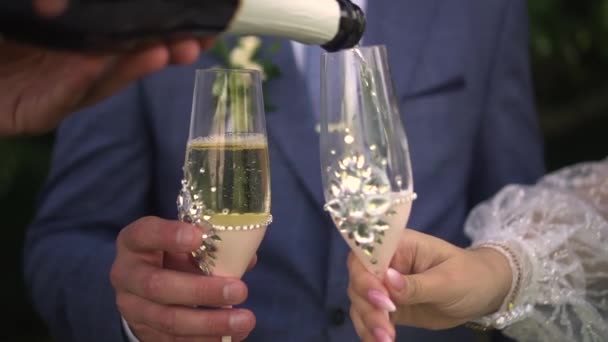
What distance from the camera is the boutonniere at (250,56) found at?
1.33m

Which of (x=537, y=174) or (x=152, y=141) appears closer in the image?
(x=152, y=141)

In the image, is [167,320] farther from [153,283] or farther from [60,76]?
[60,76]

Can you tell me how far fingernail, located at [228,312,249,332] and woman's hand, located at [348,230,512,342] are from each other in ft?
0.42

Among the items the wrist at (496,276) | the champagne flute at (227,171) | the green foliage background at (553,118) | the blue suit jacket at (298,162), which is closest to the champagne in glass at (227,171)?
the champagne flute at (227,171)

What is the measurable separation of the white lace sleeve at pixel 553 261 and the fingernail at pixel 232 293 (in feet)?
1.23

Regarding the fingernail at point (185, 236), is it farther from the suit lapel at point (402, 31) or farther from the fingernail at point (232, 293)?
the suit lapel at point (402, 31)

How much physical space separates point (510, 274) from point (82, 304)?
0.69 metres

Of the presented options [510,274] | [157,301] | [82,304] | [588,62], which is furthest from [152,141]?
[588,62]

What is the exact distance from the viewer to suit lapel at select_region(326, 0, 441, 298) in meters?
1.36

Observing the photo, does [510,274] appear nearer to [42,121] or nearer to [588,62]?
[42,121]

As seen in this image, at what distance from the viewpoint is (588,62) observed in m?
2.63

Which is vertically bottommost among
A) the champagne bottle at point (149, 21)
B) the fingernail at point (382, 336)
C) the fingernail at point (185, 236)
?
the fingernail at point (382, 336)

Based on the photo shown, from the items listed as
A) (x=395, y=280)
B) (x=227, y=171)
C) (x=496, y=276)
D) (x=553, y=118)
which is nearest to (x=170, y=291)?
(x=227, y=171)

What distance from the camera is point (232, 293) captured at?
0.82 meters
